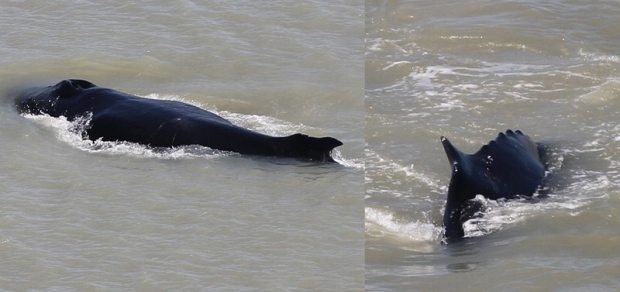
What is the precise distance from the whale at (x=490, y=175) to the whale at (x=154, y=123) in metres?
1.65

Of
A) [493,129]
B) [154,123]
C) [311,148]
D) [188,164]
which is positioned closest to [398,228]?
[311,148]

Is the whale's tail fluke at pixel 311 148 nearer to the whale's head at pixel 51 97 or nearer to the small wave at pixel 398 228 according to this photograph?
the small wave at pixel 398 228

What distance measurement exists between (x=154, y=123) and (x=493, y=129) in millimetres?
3281

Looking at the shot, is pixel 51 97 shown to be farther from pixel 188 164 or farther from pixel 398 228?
pixel 398 228

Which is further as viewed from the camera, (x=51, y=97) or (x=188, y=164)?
(x=51, y=97)

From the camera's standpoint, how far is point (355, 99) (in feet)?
40.1

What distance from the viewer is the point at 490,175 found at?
870 cm

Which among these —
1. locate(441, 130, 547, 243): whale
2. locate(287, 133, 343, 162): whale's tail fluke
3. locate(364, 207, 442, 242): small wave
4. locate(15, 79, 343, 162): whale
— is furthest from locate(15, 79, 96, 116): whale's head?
locate(441, 130, 547, 243): whale

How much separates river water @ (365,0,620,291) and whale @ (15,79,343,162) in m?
0.77

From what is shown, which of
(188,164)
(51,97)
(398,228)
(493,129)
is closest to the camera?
(398,228)

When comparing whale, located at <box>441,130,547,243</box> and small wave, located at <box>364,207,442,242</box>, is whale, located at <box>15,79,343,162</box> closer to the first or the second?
small wave, located at <box>364,207,442,242</box>

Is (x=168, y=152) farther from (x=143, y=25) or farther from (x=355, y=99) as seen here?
(x=143, y=25)

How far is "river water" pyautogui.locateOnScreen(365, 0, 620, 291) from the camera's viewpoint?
749 cm

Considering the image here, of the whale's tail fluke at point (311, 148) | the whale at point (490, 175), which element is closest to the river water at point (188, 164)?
the whale's tail fluke at point (311, 148)
